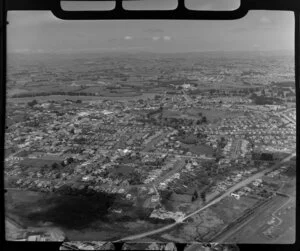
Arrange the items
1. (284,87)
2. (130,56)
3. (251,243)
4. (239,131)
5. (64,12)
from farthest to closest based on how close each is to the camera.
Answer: (239,131) < (130,56) < (284,87) < (251,243) < (64,12)

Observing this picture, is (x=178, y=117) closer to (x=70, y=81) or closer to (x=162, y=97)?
(x=162, y=97)

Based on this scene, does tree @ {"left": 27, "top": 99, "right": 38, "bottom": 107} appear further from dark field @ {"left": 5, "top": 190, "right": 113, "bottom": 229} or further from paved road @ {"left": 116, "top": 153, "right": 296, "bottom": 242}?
paved road @ {"left": 116, "top": 153, "right": 296, "bottom": 242}

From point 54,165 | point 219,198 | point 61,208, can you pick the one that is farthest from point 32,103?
point 219,198

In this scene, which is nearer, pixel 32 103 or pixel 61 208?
pixel 61 208

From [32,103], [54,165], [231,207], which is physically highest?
[32,103]

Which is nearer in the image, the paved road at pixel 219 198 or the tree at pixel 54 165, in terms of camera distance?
the paved road at pixel 219 198

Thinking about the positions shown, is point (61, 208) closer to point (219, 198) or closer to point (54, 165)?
point (54, 165)

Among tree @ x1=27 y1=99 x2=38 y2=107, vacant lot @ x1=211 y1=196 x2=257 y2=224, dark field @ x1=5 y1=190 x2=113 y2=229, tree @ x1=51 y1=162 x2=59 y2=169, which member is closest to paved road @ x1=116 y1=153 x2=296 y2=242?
vacant lot @ x1=211 y1=196 x2=257 y2=224

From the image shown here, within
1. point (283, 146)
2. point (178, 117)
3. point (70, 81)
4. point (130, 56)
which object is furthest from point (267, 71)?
point (70, 81)

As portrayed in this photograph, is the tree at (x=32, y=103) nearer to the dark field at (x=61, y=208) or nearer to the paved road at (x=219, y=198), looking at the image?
the dark field at (x=61, y=208)

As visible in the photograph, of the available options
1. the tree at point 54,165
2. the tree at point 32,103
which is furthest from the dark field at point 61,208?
the tree at point 32,103

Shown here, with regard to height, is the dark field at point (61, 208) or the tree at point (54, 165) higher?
the tree at point (54, 165)
